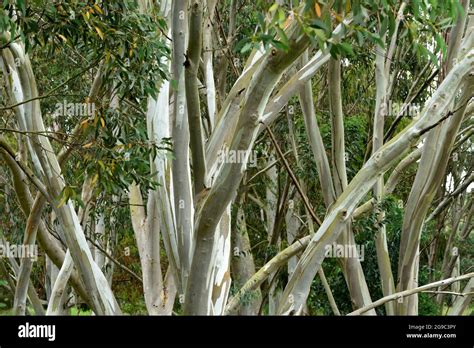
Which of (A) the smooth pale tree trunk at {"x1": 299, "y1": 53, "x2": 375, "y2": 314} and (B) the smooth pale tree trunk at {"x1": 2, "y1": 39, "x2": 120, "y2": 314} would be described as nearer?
(B) the smooth pale tree trunk at {"x1": 2, "y1": 39, "x2": 120, "y2": 314}

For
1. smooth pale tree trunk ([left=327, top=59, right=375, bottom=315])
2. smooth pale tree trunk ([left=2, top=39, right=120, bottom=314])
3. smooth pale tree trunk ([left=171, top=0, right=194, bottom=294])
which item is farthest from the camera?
smooth pale tree trunk ([left=327, top=59, right=375, bottom=315])

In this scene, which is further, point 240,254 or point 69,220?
point 240,254

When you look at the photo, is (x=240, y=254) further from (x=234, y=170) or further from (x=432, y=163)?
(x=234, y=170)

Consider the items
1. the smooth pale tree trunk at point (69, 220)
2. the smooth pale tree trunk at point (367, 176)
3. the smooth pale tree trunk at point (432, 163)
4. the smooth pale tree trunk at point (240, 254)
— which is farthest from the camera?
the smooth pale tree trunk at point (240, 254)

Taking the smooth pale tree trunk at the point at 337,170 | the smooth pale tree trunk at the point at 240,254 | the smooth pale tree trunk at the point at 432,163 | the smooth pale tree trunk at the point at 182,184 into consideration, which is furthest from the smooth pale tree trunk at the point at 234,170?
the smooth pale tree trunk at the point at 240,254

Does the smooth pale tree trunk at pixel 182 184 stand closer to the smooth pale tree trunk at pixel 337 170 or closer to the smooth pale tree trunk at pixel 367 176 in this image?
the smooth pale tree trunk at pixel 367 176

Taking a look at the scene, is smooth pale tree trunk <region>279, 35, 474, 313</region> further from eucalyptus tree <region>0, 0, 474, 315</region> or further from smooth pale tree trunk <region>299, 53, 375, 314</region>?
smooth pale tree trunk <region>299, 53, 375, 314</region>

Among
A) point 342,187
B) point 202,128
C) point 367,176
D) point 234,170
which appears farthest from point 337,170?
Answer: point 234,170

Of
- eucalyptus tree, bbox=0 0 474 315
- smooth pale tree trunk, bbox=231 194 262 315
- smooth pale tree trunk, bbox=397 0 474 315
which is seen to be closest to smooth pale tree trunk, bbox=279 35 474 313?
eucalyptus tree, bbox=0 0 474 315

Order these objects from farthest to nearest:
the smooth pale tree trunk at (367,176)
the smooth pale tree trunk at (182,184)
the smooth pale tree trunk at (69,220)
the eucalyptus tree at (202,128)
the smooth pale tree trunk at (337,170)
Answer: the smooth pale tree trunk at (337,170) < the smooth pale tree trunk at (69,220) < the smooth pale tree trunk at (182,184) < the smooth pale tree trunk at (367,176) < the eucalyptus tree at (202,128)

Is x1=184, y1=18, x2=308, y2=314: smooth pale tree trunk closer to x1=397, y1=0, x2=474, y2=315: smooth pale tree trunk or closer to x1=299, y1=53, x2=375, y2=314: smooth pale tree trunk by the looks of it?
x1=397, y1=0, x2=474, y2=315: smooth pale tree trunk

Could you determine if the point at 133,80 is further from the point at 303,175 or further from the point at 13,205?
the point at 13,205

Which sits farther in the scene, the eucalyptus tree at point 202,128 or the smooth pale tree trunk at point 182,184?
the smooth pale tree trunk at point 182,184

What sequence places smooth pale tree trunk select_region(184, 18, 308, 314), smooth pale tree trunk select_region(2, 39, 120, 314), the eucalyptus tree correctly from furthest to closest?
smooth pale tree trunk select_region(2, 39, 120, 314) → the eucalyptus tree → smooth pale tree trunk select_region(184, 18, 308, 314)
